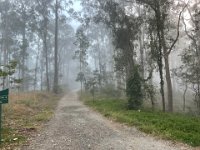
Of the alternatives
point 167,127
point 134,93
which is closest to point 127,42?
point 134,93

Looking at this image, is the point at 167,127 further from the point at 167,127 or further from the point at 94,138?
the point at 94,138

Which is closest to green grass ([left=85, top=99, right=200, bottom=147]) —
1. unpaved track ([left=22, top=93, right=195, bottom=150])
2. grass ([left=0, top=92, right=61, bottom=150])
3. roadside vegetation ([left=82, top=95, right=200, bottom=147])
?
roadside vegetation ([left=82, top=95, right=200, bottom=147])

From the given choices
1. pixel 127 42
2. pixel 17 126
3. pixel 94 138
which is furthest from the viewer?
pixel 127 42

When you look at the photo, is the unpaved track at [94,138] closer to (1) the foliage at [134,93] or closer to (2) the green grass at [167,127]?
(2) the green grass at [167,127]

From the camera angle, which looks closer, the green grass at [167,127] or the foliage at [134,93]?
the green grass at [167,127]

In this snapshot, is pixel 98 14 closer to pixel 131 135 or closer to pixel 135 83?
pixel 135 83

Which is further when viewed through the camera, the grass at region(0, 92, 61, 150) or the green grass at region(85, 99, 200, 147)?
the green grass at region(85, 99, 200, 147)

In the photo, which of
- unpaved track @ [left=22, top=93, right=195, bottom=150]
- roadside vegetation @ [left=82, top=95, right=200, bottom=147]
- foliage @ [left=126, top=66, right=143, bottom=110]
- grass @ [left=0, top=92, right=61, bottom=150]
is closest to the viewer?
unpaved track @ [left=22, top=93, right=195, bottom=150]

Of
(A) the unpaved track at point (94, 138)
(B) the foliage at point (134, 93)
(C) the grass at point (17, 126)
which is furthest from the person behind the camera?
(B) the foliage at point (134, 93)

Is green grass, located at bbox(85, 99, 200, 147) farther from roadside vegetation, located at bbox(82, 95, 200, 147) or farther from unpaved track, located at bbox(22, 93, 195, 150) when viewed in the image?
unpaved track, located at bbox(22, 93, 195, 150)

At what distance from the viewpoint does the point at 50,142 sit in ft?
40.8

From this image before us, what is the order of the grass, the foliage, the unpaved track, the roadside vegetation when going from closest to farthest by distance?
the unpaved track
the grass
the roadside vegetation
the foliage

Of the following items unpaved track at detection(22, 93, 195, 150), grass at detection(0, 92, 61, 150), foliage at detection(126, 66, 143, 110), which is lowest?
unpaved track at detection(22, 93, 195, 150)

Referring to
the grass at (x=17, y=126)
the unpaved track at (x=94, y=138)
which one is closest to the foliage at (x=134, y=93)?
the unpaved track at (x=94, y=138)
